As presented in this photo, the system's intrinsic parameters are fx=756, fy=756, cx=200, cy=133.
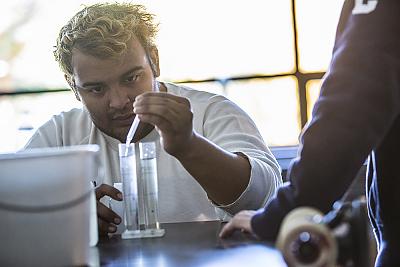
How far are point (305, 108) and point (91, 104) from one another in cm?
118

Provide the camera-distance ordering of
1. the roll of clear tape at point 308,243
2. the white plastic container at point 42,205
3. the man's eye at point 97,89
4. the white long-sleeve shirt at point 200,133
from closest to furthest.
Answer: the roll of clear tape at point 308,243 → the white plastic container at point 42,205 → the white long-sleeve shirt at point 200,133 → the man's eye at point 97,89

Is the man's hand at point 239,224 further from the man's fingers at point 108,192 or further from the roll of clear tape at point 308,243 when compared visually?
the roll of clear tape at point 308,243

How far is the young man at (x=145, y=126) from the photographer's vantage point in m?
1.68

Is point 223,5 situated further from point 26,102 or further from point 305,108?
point 26,102

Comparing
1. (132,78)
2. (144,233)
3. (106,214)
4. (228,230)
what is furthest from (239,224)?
(132,78)

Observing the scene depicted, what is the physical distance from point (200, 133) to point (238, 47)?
1.00 metres

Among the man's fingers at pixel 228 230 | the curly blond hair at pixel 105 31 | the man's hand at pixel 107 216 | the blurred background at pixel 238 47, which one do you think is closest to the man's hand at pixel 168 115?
the man's hand at pixel 107 216

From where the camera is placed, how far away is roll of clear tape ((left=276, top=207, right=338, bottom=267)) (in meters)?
0.74

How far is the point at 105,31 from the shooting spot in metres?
1.85

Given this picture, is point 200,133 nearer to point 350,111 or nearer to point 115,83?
point 115,83

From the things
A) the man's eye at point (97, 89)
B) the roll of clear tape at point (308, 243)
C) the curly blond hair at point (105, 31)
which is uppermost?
the curly blond hair at point (105, 31)

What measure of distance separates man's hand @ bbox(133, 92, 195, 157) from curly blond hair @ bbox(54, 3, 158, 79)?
0.37 m

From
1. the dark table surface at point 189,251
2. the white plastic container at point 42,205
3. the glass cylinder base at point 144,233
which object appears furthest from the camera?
the glass cylinder base at point 144,233

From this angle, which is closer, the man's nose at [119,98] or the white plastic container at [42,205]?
the white plastic container at [42,205]
